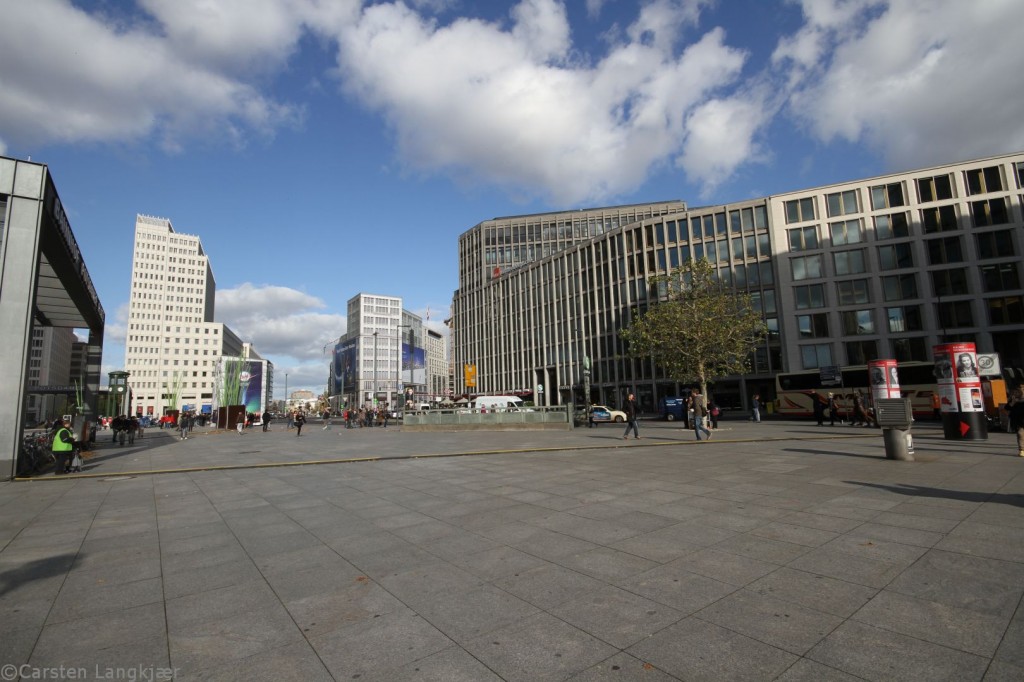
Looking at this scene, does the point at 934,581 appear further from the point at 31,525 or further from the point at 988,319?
the point at 988,319

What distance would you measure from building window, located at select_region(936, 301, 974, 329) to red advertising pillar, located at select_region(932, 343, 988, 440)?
4075 centimetres

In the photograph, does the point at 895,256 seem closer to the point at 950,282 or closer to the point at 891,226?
the point at 891,226

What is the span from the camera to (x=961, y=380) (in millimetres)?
16906

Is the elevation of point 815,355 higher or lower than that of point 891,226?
lower

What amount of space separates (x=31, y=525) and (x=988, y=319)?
2555 inches

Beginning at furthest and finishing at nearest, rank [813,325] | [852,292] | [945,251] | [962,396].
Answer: [813,325], [852,292], [945,251], [962,396]

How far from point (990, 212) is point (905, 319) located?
1197 cm

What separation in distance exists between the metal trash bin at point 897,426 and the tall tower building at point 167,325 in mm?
156496

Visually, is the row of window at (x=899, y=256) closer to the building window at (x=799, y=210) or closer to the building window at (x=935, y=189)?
the building window at (x=935, y=189)

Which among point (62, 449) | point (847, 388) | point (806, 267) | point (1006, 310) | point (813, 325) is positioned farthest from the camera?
point (806, 267)

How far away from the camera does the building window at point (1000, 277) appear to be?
47188mm

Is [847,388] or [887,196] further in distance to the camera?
[887,196]

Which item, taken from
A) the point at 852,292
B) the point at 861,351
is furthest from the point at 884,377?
the point at 852,292

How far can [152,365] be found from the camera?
470 ft
